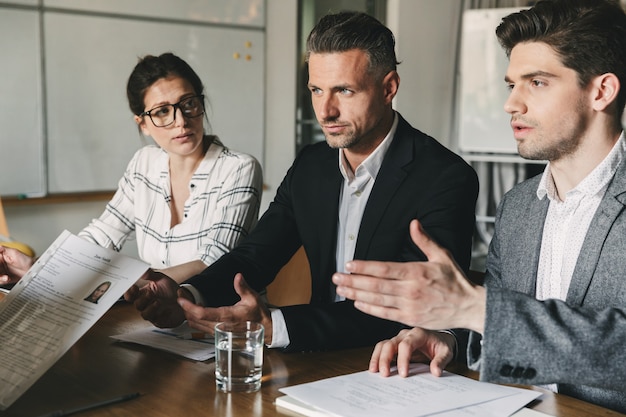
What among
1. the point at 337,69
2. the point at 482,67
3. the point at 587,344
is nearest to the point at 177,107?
the point at 337,69

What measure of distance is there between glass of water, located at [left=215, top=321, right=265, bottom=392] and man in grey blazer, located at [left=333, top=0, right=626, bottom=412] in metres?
0.24

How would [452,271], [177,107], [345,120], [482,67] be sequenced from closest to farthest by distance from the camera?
[452,271]
[345,120]
[177,107]
[482,67]

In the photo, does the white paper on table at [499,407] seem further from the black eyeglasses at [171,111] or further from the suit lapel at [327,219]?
the black eyeglasses at [171,111]

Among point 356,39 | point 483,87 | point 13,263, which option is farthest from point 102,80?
point 13,263

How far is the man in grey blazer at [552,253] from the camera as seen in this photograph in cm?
123

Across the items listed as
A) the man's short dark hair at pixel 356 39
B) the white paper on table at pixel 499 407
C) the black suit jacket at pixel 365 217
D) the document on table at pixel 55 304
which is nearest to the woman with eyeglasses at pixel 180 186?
the black suit jacket at pixel 365 217

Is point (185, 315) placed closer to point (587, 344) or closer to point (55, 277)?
point (55, 277)

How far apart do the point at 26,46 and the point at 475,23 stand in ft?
9.26

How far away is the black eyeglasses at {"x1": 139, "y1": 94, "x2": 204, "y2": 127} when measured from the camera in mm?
2683

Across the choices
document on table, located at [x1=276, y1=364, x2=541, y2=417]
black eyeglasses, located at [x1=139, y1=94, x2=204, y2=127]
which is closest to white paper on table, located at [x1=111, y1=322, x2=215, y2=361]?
document on table, located at [x1=276, y1=364, x2=541, y2=417]

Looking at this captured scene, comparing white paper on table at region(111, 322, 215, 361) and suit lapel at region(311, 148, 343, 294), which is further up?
suit lapel at region(311, 148, 343, 294)

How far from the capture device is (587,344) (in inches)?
50.4

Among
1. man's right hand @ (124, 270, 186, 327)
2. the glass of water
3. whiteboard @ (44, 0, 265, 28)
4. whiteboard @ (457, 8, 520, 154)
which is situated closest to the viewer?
the glass of water

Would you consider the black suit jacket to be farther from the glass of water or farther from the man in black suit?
the glass of water
